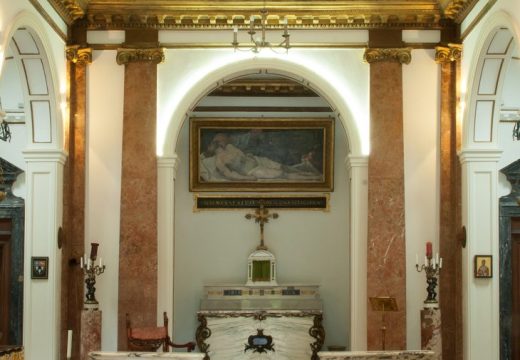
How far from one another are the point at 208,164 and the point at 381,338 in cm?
567

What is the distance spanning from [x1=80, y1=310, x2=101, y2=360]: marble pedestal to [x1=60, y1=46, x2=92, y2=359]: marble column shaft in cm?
61

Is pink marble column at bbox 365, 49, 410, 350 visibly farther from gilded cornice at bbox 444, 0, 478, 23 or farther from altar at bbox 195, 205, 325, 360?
altar at bbox 195, 205, 325, 360


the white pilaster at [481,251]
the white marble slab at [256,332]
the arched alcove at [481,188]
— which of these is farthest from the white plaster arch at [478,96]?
the white marble slab at [256,332]

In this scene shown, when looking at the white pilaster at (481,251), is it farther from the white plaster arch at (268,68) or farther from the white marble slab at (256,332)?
the white marble slab at (256,332)

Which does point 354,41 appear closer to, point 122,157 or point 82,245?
point 122,157

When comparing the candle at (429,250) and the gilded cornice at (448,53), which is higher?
the gilded cornice at (448,53)

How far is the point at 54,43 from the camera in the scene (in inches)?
504

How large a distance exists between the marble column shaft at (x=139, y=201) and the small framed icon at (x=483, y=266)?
477cm

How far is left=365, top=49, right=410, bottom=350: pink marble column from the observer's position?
13156 mm

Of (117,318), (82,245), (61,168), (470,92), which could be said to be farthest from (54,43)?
(470,92)

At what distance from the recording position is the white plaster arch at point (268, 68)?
1359 cm

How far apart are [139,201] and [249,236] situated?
425cm

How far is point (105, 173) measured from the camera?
A: 44.3 ft

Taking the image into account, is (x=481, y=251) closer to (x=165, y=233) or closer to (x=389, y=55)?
(x=389, y=55)
